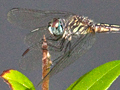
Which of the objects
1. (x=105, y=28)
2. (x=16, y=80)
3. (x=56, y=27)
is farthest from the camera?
(x=105, y=28)

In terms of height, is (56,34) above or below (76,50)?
above

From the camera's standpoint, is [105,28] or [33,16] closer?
[33,16]

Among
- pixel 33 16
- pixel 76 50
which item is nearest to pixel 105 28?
pixel 76 50

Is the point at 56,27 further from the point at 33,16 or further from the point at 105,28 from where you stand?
the point at 105,28

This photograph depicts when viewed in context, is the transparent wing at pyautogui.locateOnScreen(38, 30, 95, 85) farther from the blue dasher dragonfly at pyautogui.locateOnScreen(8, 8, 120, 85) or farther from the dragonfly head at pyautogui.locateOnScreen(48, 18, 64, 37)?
the dragonfly head at pyautogui.locateOnScreen(48, 18, 64, 37)

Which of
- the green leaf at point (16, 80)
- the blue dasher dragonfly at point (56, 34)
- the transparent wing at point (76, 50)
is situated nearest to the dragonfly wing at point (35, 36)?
the blue dasher dragonfly at point (56, 34)

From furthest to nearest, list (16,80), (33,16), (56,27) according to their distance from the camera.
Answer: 1. (33,16)
2. (56,27)
3. (16,80)

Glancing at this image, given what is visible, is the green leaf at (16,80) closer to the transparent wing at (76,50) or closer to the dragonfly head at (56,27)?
the transparent wing at (76,50)

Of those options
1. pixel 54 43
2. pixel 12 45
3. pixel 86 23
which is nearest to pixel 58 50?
pixel 54 43
